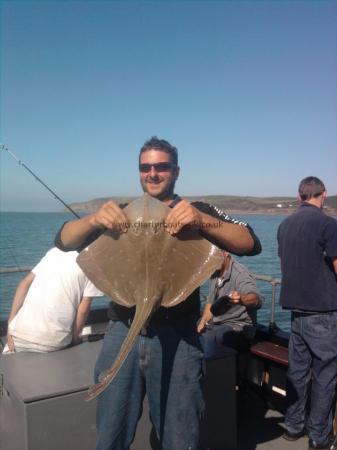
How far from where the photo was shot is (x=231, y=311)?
4.99 meters

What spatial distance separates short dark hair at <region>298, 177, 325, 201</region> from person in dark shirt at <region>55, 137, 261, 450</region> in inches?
80.1

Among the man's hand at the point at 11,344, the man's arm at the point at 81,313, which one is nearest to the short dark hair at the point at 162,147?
the man's arm at the point at 81,313

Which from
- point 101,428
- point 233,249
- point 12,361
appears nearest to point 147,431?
point 101,428

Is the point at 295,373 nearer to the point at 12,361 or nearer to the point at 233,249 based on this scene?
the point at 233,249

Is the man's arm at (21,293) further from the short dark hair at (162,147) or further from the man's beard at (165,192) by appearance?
the short dark hair at (162,147)

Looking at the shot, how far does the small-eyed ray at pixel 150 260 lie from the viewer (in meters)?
2.43

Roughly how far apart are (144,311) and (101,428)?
0.88 meters

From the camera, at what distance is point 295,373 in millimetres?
4266

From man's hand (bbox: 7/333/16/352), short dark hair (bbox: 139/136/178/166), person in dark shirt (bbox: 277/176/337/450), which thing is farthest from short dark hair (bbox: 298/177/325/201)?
man's hand (bbox: 7/333/16/352)

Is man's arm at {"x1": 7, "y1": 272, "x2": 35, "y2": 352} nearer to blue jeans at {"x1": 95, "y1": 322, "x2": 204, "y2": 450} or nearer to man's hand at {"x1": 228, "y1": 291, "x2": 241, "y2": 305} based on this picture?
blue jeans at {"x1": 95, "y1": 322, "x2": 204, "y2": 450}

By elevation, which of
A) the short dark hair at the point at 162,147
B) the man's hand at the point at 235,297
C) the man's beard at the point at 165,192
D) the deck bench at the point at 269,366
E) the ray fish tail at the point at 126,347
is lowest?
the deck bench at the point at 269,366

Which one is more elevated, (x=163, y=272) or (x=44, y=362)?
(x=163, y=272)

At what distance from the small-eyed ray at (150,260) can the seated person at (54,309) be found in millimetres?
1313

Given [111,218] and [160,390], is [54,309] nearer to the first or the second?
[160,390]
